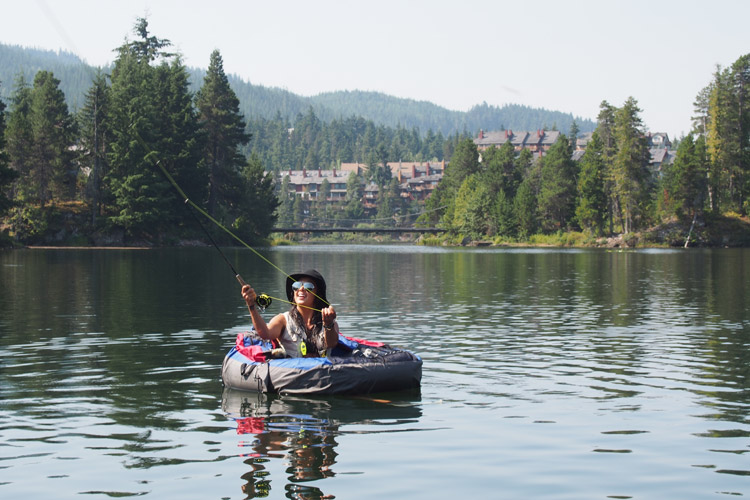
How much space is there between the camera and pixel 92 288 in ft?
134

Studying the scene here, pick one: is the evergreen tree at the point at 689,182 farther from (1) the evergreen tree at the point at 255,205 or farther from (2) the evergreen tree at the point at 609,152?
(1) the evergreen tree at the point at 255,205

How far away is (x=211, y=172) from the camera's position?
114 meters

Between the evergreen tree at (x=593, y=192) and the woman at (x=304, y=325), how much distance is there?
115m

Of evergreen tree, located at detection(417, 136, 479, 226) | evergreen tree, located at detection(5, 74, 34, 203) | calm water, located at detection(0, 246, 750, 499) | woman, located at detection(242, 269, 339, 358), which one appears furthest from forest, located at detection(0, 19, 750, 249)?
woman, located at detection(242, 269, 339, 358)

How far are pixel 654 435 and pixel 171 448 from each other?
23.6ft

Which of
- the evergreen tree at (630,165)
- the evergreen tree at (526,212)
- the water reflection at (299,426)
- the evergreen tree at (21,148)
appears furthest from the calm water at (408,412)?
the evergreen tree at (526,212)

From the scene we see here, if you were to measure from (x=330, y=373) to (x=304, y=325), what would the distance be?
1.57 meters

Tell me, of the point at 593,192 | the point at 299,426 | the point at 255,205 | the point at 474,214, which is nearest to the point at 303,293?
the point at 299,426

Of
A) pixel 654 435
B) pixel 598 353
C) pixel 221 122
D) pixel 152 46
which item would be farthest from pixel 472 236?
pixel 654 435

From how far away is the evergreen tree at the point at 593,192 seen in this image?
12800 cm

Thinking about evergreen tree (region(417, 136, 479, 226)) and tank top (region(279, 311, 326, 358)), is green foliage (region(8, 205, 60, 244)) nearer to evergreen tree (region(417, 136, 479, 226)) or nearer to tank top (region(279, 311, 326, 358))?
evergreen tree (region(417, 136, 479, 226))

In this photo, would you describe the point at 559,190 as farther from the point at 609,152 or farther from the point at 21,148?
the point at 21,148

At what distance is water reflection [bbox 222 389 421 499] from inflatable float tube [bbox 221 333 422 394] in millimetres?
211

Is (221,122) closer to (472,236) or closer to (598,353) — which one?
(472,236)
